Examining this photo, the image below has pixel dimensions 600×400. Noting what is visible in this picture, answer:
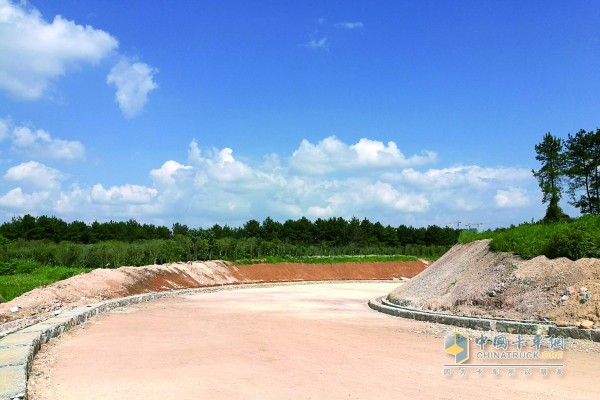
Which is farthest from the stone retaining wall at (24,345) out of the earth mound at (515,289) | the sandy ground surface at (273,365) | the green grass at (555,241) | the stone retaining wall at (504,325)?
the green grass at (555,241)

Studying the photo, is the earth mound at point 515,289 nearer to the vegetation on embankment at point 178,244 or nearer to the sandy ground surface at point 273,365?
the sandy ground surface at point 273,365

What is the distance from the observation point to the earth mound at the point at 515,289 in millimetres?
13000

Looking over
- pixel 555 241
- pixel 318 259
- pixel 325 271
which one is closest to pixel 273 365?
pixel 555 241

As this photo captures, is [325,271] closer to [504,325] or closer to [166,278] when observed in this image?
[166,278]

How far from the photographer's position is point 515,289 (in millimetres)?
15102

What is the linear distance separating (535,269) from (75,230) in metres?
65.9

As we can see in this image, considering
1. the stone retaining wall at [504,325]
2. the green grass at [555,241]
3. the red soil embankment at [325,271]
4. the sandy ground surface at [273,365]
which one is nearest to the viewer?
the sandy ground surface at [273,365]

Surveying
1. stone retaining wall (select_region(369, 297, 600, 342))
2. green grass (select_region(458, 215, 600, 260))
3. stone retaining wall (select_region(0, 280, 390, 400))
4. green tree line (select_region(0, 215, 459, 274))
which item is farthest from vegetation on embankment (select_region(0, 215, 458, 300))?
green grass (select_region(458, 215, 600, 260))

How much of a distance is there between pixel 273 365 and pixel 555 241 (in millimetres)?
11297

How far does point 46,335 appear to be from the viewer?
11.6 meters

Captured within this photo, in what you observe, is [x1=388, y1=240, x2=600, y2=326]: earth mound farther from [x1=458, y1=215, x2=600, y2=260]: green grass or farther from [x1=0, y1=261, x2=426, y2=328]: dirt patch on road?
[x1=0, y1=261, x2=426, y2=328]: dirt patch on road

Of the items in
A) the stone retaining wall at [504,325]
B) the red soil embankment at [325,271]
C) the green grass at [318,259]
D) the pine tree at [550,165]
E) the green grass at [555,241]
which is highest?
the pine tree at [550,165]

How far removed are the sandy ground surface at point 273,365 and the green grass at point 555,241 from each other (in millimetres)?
4880

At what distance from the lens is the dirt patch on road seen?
1891 centimetres
